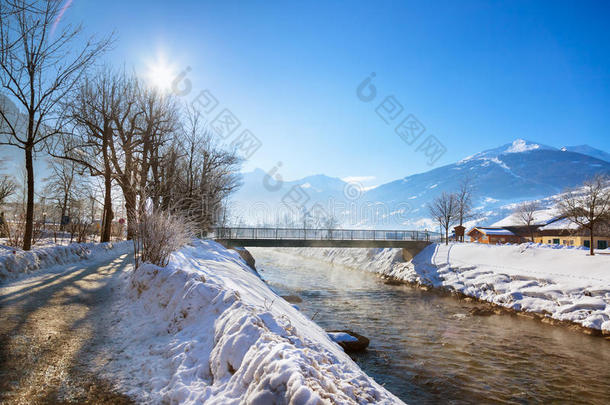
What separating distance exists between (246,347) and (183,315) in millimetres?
2063

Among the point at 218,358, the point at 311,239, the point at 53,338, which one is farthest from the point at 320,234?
the point at 218,358

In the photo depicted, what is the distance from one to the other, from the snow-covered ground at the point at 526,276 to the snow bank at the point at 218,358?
51.4 feet

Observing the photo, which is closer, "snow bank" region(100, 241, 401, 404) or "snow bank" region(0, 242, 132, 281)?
"snow bank" region(100, 241, 401, 404)

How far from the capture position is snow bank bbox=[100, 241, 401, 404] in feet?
9.91

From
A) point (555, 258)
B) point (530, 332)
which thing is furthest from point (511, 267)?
point (530, 332)

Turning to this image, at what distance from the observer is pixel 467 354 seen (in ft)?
33.5

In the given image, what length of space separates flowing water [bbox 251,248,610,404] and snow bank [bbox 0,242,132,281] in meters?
9.67

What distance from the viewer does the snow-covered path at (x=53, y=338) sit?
354 cm

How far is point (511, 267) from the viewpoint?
21.1m

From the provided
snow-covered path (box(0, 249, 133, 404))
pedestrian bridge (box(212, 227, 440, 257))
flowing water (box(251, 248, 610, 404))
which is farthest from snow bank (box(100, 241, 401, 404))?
pedestrian bridge (box(212, 227, 440, 257))

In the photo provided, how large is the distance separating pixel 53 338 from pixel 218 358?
2996 millimetres

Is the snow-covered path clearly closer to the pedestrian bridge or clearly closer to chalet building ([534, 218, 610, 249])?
the pedestrian bridge

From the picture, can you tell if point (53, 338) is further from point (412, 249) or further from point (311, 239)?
point (412, 249)

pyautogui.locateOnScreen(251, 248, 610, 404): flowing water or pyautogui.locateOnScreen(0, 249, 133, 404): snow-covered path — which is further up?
pyautogui.locateOnScreen(0, 249, 133, 404): snow-covered path
